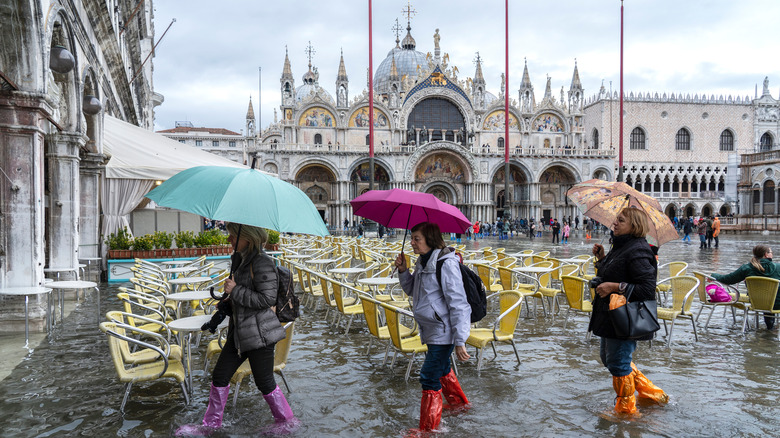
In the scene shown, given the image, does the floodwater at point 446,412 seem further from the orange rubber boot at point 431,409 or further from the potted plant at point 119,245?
the potted plant at point 119,245

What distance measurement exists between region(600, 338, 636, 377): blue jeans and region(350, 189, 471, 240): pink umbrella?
1385 millimetres

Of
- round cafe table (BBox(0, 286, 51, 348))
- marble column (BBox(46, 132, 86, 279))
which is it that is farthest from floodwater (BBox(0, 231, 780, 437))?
marble column (BBox(46, 132, 86, 279))

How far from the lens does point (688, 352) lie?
579cm

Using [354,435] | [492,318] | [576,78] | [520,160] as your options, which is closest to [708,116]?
[576,78]

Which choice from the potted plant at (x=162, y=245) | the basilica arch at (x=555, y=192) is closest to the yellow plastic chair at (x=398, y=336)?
the potted plant at (x=162, y=245)

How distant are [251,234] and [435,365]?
5.00 feet

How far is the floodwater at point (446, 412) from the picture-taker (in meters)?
3.76

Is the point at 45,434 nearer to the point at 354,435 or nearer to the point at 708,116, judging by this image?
the point at 354,435

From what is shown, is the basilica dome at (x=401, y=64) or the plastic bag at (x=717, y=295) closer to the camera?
the plastic bag at (x=717, y=295)

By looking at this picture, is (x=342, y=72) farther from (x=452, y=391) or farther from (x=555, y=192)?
(x=452, y=391)

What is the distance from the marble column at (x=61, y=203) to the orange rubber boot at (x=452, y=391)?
7.10 meters

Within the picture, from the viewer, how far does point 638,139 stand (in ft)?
161

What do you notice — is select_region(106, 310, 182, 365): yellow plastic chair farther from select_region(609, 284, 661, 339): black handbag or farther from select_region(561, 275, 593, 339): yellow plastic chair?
select_region(561, 275, 593, 339): yellow plastic chair

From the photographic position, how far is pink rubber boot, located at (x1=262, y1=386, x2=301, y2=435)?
11.8ft
